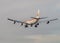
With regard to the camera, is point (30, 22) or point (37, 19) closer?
point (30, 22)

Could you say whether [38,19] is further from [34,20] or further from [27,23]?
[27,23]

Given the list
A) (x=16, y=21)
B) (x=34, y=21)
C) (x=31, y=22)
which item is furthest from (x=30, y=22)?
(x=16, y=21)

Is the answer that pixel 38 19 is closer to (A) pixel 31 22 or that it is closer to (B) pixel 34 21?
(B) pixel 34 21

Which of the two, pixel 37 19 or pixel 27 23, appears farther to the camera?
pixel 37 19

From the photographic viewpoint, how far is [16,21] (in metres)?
90.0

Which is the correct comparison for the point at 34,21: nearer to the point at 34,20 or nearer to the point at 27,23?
the point at 34,20

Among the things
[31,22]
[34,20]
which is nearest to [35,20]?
[34,20]

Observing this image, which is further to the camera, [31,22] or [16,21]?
[16,21]

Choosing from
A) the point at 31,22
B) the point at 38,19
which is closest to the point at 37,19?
the point at 38,19

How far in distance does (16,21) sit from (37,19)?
42.4 feet

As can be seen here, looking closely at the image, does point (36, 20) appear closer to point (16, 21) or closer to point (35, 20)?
point (35, 20)

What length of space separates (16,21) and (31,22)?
12.8 metres

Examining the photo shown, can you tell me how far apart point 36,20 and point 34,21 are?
1.55 meters

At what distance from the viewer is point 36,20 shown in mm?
87375
